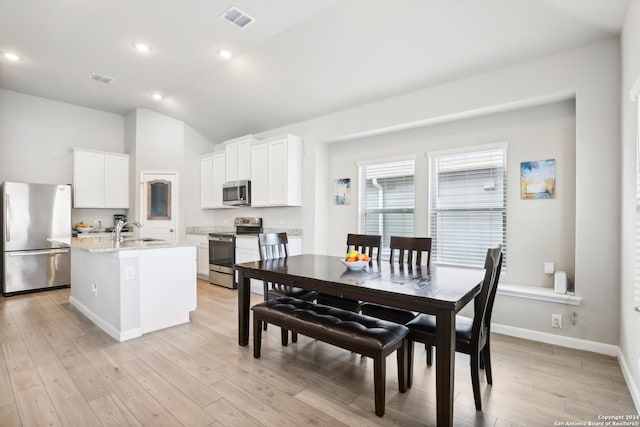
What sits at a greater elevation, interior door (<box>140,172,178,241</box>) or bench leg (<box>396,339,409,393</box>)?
interior door (<box>140,172,178,241</box>)

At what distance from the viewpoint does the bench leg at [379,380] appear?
1894mm

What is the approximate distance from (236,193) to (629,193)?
5052mm

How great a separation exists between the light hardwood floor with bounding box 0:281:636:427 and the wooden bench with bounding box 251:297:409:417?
0.22 m

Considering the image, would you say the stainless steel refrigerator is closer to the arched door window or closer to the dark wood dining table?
the arched door window

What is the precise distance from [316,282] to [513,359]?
190 cm

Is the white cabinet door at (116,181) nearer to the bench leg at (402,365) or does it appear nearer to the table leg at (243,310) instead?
the table leg at (243,310)

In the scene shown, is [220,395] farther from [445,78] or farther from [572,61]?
[572,61]

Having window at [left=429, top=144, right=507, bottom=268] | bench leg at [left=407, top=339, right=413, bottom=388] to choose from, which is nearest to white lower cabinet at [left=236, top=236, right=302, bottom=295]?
window at [left=429, top=144, right=507, bottom=268]

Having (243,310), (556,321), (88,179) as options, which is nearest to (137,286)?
(243,310)

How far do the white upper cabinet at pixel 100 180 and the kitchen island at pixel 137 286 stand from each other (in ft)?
7.60

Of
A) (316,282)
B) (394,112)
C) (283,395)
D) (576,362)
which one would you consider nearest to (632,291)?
(576,362)

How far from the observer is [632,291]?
2.23 m

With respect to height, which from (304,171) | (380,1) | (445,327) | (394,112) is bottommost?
(445,327)

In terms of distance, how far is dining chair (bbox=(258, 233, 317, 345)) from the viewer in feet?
10.3
